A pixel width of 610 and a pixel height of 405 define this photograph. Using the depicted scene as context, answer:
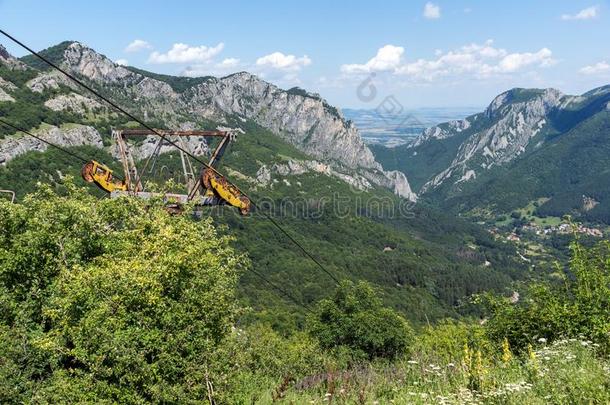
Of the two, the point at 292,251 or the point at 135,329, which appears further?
the point at 292,251

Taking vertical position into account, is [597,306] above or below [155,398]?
above

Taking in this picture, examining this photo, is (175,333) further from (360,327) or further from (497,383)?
(360,327)

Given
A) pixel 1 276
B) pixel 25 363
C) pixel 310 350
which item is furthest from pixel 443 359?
pixel 310 350

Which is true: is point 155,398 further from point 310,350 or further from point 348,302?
point 348,302

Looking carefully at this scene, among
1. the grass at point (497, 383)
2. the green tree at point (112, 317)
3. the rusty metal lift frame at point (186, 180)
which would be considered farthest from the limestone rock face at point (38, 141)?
the grass at point (497, 383)

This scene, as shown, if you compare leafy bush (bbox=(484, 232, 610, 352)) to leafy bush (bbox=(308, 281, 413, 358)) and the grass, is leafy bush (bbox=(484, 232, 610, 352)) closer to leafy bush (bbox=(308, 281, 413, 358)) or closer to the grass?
the grass

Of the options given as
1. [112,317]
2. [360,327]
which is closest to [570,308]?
[112,317]
